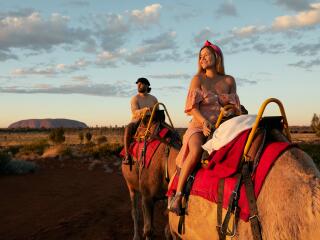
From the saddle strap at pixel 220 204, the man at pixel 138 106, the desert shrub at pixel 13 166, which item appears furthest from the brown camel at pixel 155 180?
the desert shrub at pixel 13 166

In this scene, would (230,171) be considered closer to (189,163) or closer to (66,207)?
(189,163)

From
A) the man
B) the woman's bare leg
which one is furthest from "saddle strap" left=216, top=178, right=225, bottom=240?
the man

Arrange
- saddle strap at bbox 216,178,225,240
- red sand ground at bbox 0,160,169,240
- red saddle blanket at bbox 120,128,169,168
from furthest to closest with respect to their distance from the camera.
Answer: red sand ground at bbox 0,160,169,240 → red saddle blanket at bbox 120,128,169,168 → saddle strap at bbox 216,178,225,240

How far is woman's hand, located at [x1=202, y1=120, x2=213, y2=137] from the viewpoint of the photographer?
177 inches

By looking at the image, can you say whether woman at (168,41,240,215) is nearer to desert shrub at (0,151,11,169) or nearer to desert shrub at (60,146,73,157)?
desert shrub at (0,151,11,169)

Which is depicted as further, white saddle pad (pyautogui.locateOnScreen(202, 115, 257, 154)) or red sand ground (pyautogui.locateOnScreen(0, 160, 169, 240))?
red sand ground (pyautogui.locateOnScreen(0, 160, 169, 240))

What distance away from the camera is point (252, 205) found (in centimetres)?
327

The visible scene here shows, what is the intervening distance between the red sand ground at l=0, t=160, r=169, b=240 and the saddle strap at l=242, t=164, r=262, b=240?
19.0ft

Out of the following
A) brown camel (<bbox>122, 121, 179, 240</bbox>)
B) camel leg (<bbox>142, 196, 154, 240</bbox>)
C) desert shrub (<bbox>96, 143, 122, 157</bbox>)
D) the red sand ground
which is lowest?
desert shrub (<bbox>96, 143, 122, 157</bbox>)

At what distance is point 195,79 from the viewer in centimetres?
487

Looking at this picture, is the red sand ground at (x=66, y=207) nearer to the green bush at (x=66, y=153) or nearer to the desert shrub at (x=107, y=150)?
the green bush at (x=66, y=153)

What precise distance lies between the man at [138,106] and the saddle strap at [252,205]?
4850 mm

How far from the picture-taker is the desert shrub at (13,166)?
60.4 ft

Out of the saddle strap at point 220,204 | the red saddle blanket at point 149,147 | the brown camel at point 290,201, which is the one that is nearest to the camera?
the brown camel at point 290,201
